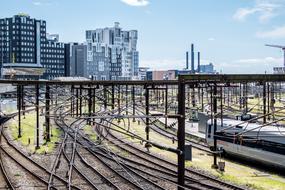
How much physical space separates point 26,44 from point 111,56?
41.3 m

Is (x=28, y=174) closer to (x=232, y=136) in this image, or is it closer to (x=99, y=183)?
(x=99, y=183)

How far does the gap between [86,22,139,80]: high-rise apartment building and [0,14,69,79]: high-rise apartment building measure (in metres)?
16.2

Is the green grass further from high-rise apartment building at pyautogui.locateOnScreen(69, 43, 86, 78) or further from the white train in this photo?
high-rise apartment building at pyautogui.locateOnScreen(69, 43, 86, 78)

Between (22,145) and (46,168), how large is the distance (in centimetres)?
893

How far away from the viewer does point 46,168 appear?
70.2 feet

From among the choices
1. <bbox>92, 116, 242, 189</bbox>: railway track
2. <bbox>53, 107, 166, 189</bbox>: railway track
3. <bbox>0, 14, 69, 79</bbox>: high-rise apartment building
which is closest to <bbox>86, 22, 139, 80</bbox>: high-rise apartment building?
<bbox>0, 14, 69, 79</bbox>: high-rise apartment building

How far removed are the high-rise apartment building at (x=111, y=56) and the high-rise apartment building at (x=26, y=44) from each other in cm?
1623

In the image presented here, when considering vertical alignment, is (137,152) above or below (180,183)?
below

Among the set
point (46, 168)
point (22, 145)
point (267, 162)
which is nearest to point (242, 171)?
point (267, 162)

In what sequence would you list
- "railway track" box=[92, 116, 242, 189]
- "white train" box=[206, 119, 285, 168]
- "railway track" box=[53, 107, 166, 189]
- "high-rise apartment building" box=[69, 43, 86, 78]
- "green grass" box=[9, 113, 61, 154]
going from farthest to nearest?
"high-rise apartment building" box=[69, 43, 86, 78], "green grass" box=[9, 113, 61, 154], "white train" box=[206, 119, 285, 168], "railway track" box=[92, 116, 242, 189], "railway track" box=[53, 107, 166, 189]

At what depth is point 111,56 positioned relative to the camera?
170750 mm

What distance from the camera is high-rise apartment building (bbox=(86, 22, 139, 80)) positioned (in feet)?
528

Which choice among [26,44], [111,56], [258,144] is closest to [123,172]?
[258,144]

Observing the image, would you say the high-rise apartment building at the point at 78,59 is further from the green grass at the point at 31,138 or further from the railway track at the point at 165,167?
the railway track at the point at 165,167
